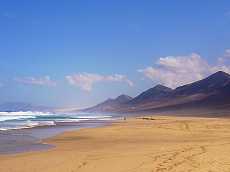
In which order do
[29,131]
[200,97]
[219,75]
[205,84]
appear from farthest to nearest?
[219,75] < [205,84] < [200,97] < [29,131]

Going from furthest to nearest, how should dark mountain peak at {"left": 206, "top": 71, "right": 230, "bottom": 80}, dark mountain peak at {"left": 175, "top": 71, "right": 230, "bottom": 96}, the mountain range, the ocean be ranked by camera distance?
dark mountain peak at {"left": 206, "top": 71, "right": 230, "bottom": 80} → dark mountain peak at {"left": 175, "top": 71, "right": 230, "bottom": 96} → the mountain range → the ocean

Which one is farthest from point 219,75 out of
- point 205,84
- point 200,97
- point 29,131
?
point 29,131

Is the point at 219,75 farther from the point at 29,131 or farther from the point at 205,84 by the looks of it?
the point at 29,131

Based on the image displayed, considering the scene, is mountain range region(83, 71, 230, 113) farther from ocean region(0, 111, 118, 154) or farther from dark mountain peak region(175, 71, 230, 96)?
ocean region(0, 111, 118, 154)

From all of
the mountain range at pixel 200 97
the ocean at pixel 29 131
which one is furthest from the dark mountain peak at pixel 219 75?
the ocean at pixel 29 131

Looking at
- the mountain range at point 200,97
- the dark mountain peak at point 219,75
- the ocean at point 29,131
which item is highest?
the dark mountain peak at point 219,75

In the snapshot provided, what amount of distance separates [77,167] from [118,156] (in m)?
2.69

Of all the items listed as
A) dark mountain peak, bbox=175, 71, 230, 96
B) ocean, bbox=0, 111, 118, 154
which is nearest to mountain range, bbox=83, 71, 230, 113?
dark mountain peak, bbox=175, 71, 230, 96

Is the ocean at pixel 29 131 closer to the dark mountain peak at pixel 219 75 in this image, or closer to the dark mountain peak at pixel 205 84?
the dark mountain peak at pixel 205 84

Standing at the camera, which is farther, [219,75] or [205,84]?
[219,75]

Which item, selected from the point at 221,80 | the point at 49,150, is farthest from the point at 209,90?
the point at 49,150

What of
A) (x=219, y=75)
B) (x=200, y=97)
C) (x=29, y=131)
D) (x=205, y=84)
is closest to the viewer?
(x=29, y=131)

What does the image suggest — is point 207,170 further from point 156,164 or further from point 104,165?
point 104,165

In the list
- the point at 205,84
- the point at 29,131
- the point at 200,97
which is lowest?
the point at 29,131
